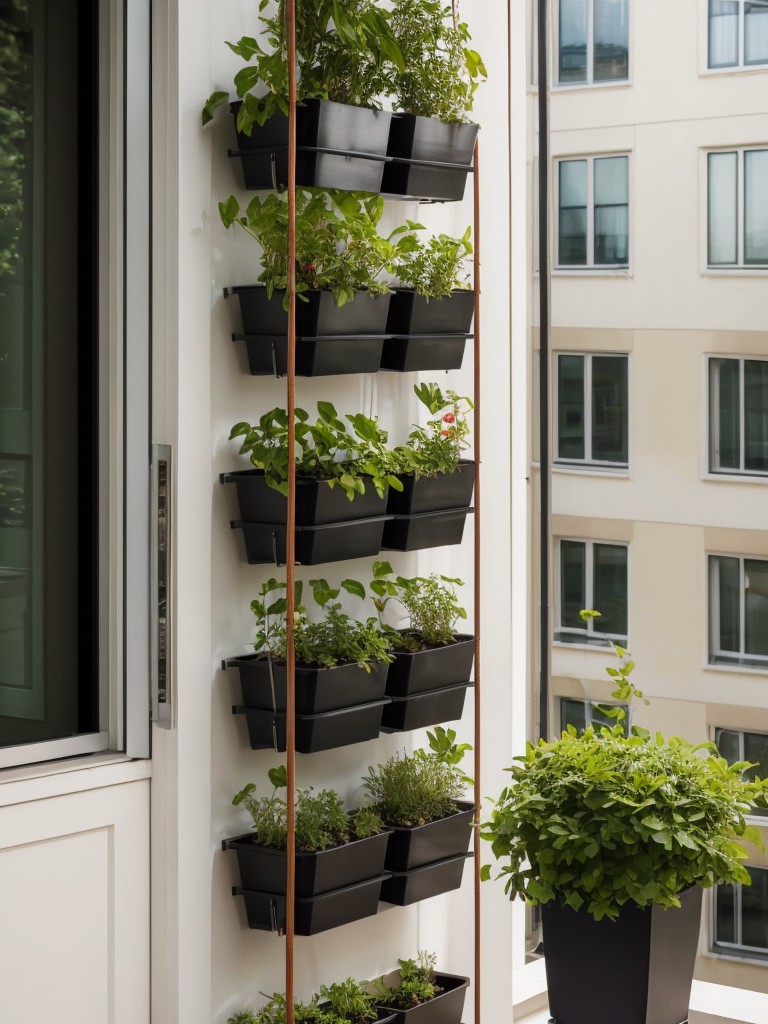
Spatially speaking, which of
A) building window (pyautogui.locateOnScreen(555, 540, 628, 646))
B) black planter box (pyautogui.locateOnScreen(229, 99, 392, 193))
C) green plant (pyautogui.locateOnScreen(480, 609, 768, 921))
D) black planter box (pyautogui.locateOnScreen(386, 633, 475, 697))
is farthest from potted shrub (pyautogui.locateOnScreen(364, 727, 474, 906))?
black planter box (pyautogui.locateOnScreen(229, 99, 392, 193))

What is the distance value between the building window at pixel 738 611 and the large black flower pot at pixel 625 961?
93 centimetres

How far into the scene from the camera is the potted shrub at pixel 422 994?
7.09 ft

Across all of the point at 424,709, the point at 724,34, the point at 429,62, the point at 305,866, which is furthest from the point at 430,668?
the point at 724,34

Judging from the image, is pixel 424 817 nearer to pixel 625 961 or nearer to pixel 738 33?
pixel 625 961

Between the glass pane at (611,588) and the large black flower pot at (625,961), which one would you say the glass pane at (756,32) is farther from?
the large black flower pot at (625,961)

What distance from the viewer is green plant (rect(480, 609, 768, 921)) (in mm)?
1803

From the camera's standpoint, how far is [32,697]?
188 centimetres


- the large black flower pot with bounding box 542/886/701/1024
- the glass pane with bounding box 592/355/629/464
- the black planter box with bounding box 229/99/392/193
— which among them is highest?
the black planter box with bounding box 229/99/392/193

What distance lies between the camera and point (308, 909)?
197cm

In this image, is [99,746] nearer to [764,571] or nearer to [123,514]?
[123,514]

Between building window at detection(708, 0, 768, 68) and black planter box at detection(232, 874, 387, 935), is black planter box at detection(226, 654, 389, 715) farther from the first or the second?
building window at detection(708, 0, 768, 68)

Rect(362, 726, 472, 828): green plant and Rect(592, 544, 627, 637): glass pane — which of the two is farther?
Rect(592, 544, 627, 637): glass pane

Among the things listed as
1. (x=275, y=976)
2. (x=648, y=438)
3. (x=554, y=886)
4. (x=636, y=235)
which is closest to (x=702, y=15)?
(x=636, y=235)

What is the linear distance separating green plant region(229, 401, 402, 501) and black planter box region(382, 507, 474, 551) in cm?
9
